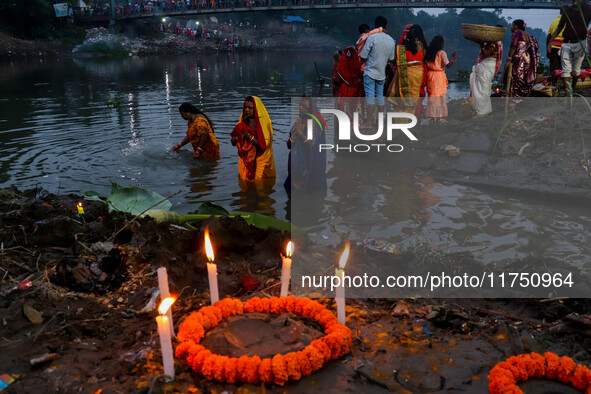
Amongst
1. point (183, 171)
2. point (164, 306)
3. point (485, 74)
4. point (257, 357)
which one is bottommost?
point (183, 171)

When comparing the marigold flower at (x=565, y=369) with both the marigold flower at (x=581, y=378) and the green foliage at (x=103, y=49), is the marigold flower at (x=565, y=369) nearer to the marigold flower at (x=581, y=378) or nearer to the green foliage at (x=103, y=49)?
the marigold flower at (x=581, y=378)

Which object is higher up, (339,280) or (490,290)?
(339,280)

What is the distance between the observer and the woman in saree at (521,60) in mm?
9531

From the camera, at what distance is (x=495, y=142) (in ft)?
28.4

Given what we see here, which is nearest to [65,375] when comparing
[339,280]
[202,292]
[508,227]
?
[202,292]

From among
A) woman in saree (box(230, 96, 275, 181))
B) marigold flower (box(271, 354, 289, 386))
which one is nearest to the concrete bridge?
woman in saree (box(230, 96, 275, 181))

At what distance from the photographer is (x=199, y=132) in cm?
863

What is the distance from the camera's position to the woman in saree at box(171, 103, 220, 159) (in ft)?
28.1

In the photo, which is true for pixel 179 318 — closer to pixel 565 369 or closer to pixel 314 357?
pixel 314 357

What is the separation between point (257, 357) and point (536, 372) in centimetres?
149

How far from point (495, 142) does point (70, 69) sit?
28524 millimetres

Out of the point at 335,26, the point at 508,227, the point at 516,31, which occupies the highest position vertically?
the point at 335,26

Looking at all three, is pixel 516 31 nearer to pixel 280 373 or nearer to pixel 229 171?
pixel 229 171

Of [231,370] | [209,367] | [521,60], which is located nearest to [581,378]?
[231,370]
